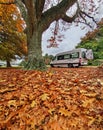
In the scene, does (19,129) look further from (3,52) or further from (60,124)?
(3,52)

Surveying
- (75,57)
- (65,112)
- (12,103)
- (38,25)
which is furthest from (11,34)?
(65,112)

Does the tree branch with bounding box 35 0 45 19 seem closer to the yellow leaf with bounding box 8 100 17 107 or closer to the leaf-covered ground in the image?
the leaf-covered ground

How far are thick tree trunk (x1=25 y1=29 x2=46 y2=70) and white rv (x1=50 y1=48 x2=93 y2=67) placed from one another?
21036 mm

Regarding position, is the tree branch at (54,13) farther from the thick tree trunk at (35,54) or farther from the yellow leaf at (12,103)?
the yellow leaf at (12,103)

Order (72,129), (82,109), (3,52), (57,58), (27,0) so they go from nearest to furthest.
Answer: (72,129), (82,109), (27,0), (3,52), (57,58)

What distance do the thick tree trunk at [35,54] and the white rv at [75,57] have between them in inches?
828

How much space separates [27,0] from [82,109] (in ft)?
18.9

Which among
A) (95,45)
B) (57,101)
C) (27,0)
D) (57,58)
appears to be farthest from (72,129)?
(95,45)

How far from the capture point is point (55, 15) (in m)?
11.5

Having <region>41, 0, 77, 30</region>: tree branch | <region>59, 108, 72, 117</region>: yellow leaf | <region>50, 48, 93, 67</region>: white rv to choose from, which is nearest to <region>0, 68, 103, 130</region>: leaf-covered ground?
<region>59, 108, 72, 117</region>: yellow leaf

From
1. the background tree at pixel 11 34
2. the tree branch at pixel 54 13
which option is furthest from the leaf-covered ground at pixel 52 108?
the background tree at pixel 11 34

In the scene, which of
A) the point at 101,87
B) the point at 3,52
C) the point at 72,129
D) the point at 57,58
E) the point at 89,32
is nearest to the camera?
the point at 72,129

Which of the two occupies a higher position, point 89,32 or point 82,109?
point 89,32

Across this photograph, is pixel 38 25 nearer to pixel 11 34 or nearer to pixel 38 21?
pixel 38 21
